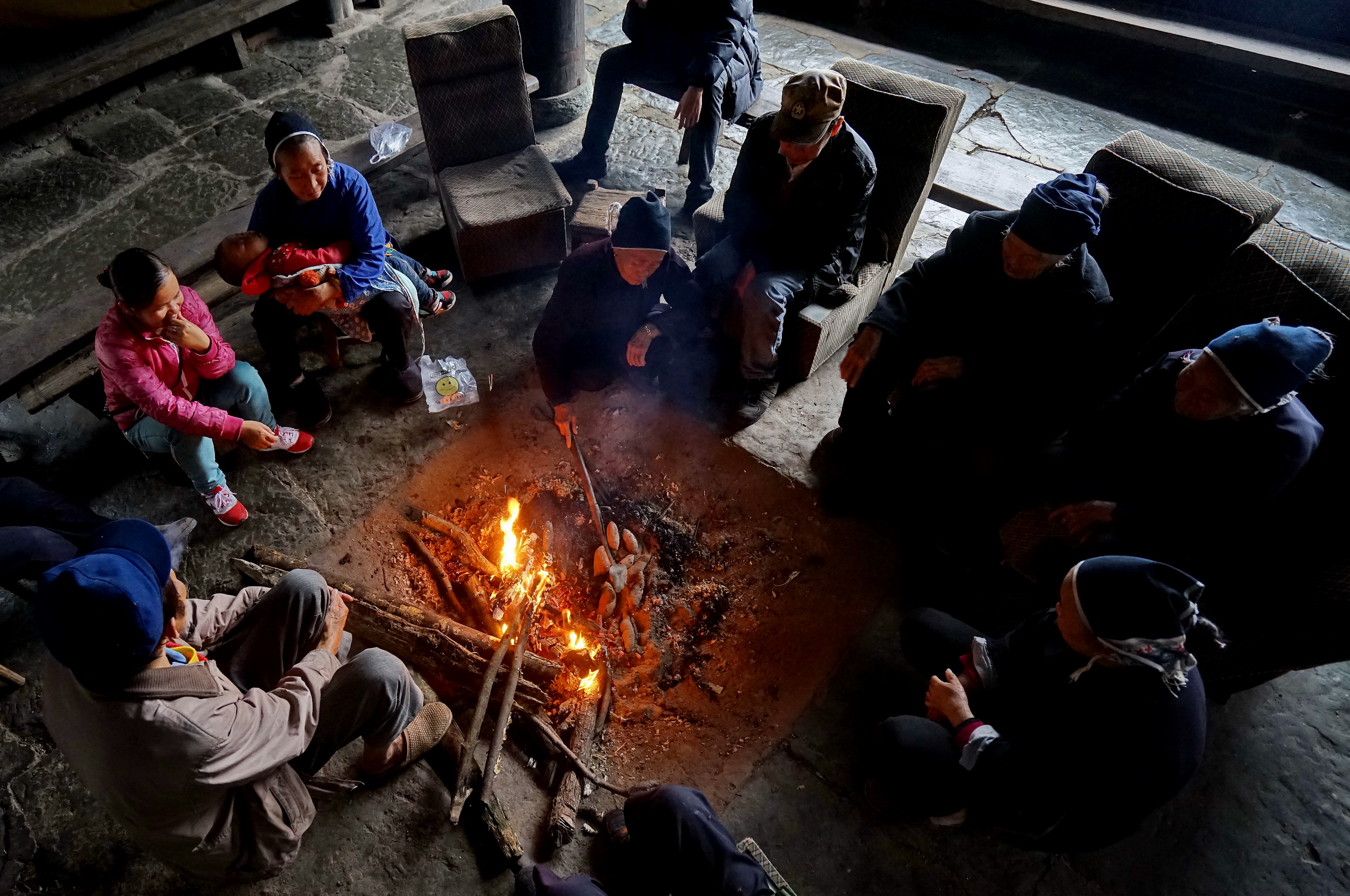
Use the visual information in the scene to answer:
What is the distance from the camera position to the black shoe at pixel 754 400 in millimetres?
4254

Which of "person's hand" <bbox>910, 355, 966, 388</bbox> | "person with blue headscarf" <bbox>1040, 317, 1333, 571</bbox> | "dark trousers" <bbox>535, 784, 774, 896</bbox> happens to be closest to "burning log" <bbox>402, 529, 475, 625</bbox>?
"dark trousers" <bbox>535, 784, 774, 896</bbox>

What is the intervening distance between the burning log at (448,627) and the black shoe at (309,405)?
0.98 m

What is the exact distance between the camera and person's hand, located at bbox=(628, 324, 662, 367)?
13.5 feet

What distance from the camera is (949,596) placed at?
3.62 meters

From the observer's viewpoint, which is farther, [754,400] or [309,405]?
[754,400]

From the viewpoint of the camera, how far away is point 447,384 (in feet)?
14.4

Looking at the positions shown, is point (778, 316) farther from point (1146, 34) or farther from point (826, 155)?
point (1146, 34)

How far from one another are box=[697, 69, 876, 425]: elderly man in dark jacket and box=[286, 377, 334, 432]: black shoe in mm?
2368

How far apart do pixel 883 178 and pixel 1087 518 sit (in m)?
2.21

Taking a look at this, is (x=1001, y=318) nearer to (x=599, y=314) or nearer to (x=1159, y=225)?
(x=1159, y=225)

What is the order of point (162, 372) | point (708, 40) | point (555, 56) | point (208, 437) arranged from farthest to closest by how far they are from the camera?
point (555, 56)
point (708, 40)
point (208, 437)
point (162, 372)

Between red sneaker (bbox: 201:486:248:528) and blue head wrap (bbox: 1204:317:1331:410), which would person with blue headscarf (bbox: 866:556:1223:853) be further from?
red sneaker (bbox: 201:486:248:528)

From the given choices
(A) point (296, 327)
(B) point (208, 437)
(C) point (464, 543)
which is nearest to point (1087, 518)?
(C) point (464, 543)

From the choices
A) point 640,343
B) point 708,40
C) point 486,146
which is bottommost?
point 640,343
